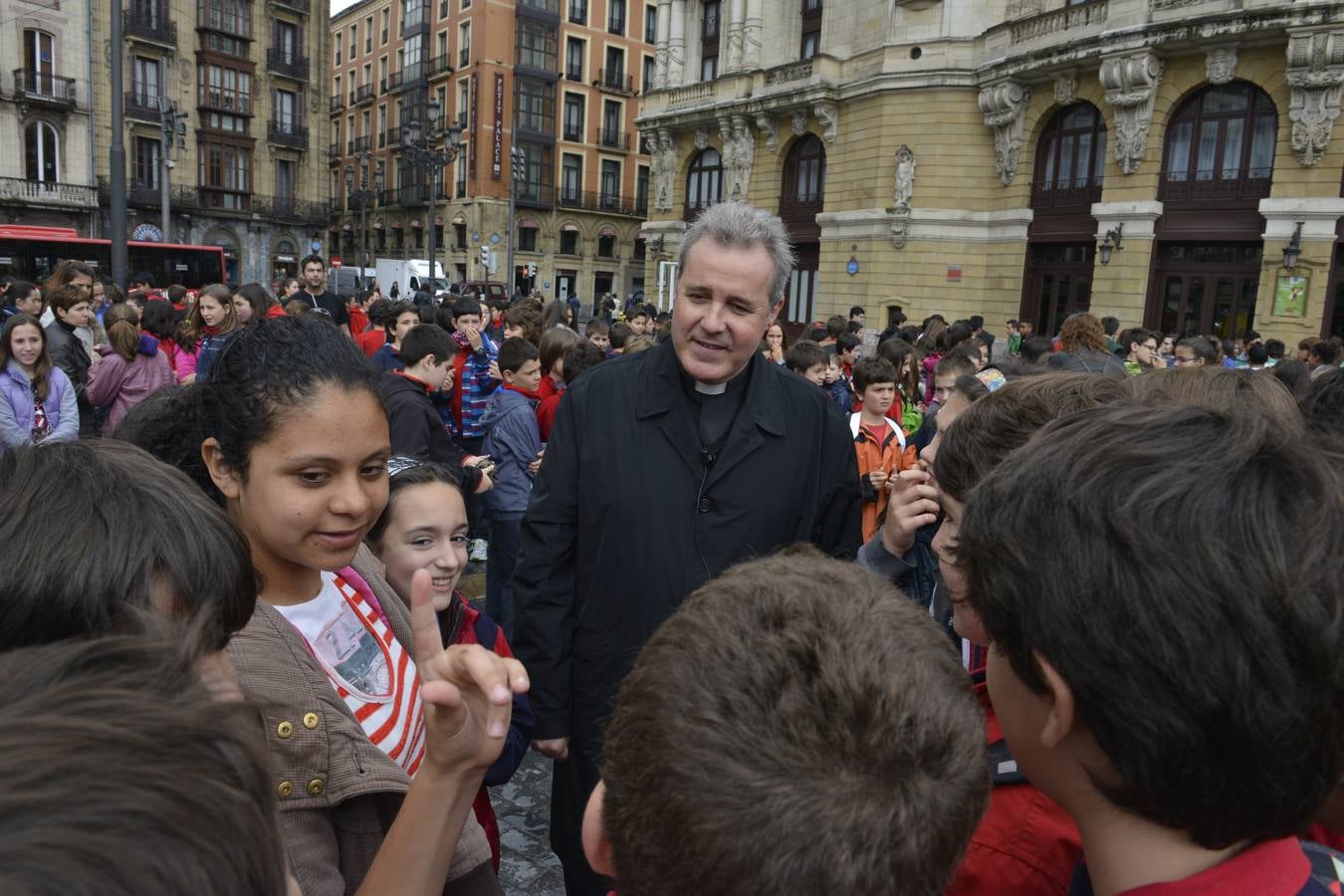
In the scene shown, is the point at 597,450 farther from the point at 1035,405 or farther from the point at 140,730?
the point at 140,730

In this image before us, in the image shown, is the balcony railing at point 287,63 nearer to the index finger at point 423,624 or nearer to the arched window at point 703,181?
the arched window at point 703,181

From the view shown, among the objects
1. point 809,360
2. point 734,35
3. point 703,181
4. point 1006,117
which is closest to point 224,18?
point 703,181

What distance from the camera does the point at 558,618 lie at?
2.62m

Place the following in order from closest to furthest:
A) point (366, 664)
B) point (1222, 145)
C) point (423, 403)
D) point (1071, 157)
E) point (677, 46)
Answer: point (366, 664) < point (423, 403) < point (1222, 145) < point (1071, 157) < point (677, 46)

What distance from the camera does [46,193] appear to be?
3381cm

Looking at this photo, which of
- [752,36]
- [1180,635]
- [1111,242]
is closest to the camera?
[1180,635]

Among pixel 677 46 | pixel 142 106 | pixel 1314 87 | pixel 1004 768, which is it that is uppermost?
pixel 677 46

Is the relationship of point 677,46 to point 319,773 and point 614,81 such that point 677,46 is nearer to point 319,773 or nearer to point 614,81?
point 614,81

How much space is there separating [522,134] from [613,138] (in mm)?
6112

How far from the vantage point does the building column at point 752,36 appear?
2833 cm

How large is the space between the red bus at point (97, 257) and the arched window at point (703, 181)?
621 inches

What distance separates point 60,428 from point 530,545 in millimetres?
5084

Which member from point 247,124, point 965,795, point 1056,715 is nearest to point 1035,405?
point 1056,715

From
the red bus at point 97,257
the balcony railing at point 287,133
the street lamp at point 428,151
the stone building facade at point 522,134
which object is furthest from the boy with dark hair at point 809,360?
the balcony railing at point 287,133
